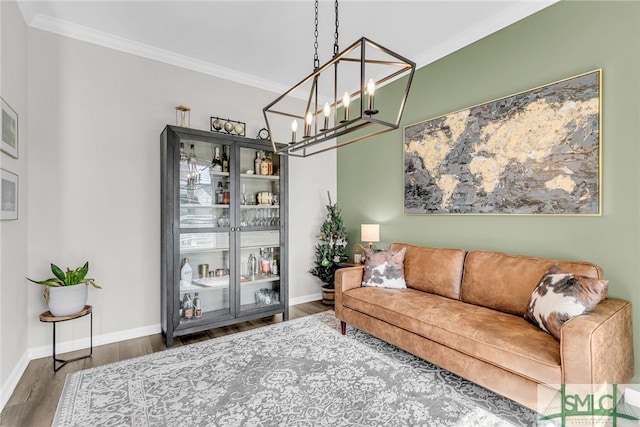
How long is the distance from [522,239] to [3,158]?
13.1ft

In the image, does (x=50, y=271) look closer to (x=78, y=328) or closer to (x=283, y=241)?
(x=78, y=328)

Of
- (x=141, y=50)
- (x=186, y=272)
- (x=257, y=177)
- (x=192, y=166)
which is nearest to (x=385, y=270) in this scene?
(x=257, y=177)

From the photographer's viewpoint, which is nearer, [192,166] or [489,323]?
[489,323]

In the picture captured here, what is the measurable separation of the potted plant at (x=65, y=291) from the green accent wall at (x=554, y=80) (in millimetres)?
3226

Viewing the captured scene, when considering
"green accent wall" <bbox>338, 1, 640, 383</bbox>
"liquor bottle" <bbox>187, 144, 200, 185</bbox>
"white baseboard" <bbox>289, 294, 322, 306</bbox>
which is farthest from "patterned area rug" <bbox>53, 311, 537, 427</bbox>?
"liquor bottle" <bbox>187, 144, 200, 185</bbox>

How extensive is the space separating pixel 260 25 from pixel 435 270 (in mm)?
2853

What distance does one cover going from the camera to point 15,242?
91.5 inches

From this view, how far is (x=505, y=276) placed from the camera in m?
2.45

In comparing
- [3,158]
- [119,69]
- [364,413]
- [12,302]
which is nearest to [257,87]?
[119,69]

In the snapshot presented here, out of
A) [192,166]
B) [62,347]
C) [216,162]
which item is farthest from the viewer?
[216,162]

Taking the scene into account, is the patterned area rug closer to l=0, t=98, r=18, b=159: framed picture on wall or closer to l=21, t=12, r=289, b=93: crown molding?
l=0, t=98, r=18, b=159: framed picture on wall

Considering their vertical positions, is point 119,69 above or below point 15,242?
above

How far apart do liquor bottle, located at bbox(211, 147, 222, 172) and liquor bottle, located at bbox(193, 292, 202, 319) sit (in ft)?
4.49

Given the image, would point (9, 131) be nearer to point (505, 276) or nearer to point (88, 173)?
point (88, 173)
